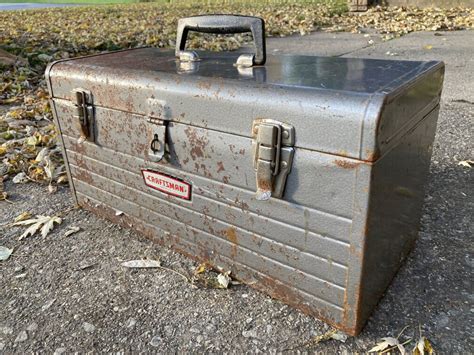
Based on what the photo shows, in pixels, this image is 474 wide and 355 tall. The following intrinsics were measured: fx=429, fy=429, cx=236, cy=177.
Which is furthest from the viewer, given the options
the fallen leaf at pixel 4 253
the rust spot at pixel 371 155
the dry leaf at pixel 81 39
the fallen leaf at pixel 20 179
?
the dry leaf at pixel 81 39

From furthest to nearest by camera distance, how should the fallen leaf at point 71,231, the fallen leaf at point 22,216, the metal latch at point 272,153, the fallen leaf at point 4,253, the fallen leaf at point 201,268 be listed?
the fallen leaf at point 22,216 → the fallen leaf at point 71,231 → the fallen leaf at point 4,253 → the fallen leaf at point 201,268 → the metal latch at point 272,153

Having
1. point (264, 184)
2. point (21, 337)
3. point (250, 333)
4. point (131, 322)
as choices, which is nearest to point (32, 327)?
point (21, 337)

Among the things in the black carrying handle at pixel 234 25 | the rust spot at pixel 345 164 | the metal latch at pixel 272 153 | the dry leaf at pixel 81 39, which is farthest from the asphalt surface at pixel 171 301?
the black carrying handle at pixel 234 25

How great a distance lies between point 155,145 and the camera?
4.69ft

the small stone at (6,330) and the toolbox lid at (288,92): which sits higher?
the toolbox lid at (288,92)

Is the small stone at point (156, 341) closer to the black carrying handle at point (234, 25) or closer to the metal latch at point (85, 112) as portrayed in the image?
the metal latch at point (85, 112)

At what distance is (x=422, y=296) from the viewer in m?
1.42

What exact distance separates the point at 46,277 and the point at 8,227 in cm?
48

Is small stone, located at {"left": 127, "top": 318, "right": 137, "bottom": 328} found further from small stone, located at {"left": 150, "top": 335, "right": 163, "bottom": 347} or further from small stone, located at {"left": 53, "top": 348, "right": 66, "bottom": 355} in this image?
small stone, located at {"left": 53, "top": 348, "right": 66, "bottom": 355}

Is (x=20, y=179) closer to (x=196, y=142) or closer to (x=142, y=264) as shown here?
(x=142, y=264)

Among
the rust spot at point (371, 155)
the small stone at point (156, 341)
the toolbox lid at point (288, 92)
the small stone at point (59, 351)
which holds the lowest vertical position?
the small stone at point (156, 341)

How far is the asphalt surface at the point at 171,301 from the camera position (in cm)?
129

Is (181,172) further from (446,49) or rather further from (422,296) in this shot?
(446,49)

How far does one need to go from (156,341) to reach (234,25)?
1.03 meters
